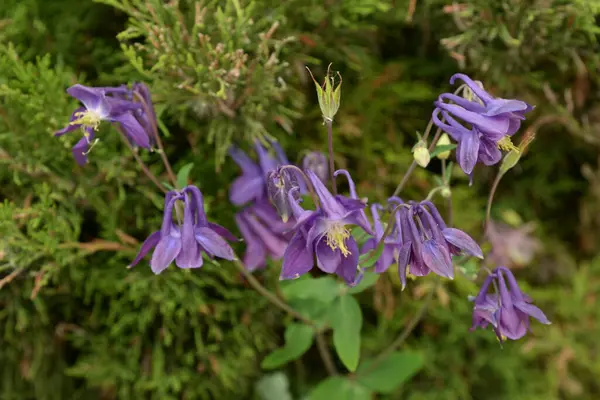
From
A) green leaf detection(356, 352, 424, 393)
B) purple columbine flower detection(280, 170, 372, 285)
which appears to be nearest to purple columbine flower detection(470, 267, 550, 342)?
purple columbine flower detection(280, 170, 372, 285)

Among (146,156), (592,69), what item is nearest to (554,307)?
(592,69)

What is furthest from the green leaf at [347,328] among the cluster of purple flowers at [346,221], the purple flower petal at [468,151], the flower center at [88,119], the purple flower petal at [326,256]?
the flower center at [88,119]

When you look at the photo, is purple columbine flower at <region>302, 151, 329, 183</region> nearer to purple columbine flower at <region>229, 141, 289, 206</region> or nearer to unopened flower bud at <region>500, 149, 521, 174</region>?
purple columbine flower at <region>229, 141, 289, 206</region>

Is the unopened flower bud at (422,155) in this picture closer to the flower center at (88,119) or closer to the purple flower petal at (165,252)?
the purple flower petal at (165,252)

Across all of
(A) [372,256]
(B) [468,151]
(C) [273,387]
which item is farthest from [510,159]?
(C) [273,387]

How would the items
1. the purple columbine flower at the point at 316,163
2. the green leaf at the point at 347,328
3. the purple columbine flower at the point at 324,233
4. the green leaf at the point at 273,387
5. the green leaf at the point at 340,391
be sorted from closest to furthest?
the purple columbine flower at the point at 324,233 < the green leaf at the point at 347,328 < the purple columbine flower at the point at 316,163 < the green leaf at the point at 340,391 < the green leaf at the point at 273,387

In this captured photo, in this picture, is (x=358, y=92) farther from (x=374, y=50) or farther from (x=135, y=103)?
(x=135, y=103)
